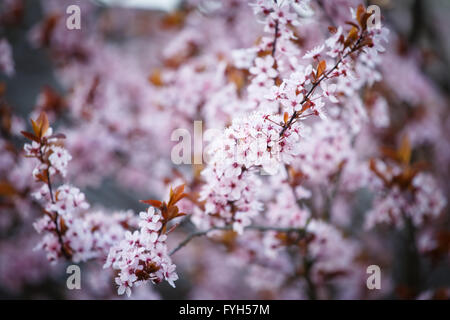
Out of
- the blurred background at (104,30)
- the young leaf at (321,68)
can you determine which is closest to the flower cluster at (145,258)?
the young leaf at (321,68)

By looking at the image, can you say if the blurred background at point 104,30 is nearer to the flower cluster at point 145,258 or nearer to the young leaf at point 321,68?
the young leaf at point 321,68

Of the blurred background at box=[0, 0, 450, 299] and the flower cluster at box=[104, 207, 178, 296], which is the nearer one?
the flower cluster at box=[104, 207, 178, 296]

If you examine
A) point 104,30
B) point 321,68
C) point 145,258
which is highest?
point 104,30

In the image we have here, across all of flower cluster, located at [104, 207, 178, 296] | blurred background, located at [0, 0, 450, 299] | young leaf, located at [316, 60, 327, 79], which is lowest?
flower cluster, located at [104, 207, 178, 296]

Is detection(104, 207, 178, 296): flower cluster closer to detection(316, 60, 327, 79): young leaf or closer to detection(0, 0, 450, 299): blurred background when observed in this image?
detection(316, 60, 327, 79): young leaf

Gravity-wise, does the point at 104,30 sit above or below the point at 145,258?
above

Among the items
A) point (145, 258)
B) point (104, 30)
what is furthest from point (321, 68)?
point (104, 30)

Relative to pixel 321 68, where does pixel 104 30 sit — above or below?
above

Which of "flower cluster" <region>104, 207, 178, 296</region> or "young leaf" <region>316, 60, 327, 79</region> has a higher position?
"young leaf" <region>316, 60, 327, 79</region>

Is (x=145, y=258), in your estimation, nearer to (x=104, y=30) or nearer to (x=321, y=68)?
(x=321, y=68)

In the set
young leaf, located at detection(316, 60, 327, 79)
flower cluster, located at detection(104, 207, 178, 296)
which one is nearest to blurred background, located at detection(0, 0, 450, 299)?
young leaf, located at detection(316, 60, 327, 79)

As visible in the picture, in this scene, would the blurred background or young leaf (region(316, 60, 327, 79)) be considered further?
the blurred background

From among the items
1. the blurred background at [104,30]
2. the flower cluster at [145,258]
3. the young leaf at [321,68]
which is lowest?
the flower cluster at [145,258]

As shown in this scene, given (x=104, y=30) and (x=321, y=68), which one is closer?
(x=321, y=68)
